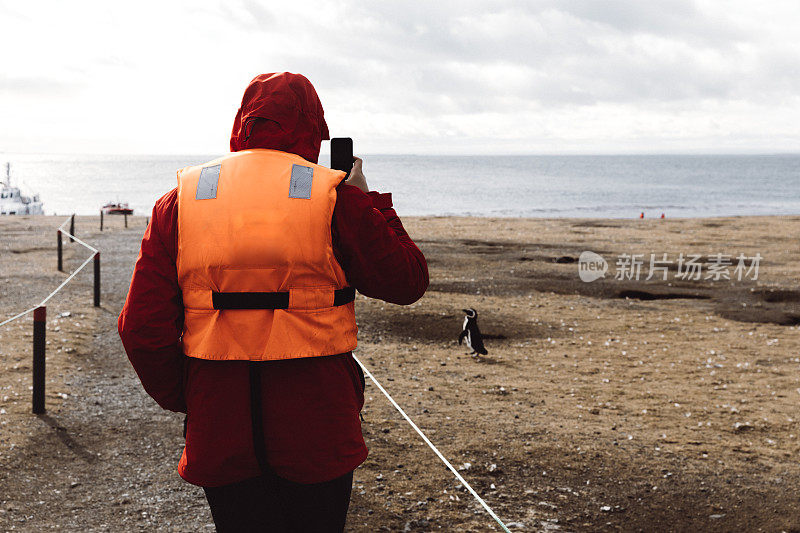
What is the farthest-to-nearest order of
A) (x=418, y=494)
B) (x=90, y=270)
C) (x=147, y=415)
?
(x=90, y=270) < (x=147, y=415) < (x=418, y=494)

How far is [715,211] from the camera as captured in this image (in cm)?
6438

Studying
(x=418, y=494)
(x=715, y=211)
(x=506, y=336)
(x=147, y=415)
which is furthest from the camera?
(x=715, y=211)

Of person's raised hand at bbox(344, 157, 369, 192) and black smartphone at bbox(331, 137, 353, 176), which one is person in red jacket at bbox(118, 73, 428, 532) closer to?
person's raised hand at bbox(344, 157, 369, 192)

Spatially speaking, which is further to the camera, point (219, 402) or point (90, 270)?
point (90, 270)

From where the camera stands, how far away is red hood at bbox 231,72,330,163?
2188mm

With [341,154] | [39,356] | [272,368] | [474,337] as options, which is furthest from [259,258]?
[474,337]

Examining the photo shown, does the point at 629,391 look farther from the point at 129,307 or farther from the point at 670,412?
the point at 129,307

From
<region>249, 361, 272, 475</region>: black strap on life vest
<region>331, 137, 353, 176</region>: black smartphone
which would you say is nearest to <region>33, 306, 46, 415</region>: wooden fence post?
<region>331, 137, 353, 176</region>: black smartphone

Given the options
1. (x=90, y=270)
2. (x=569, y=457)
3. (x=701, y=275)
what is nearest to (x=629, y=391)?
(x=569, y=457)

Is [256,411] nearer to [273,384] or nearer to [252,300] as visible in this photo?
[273,384]

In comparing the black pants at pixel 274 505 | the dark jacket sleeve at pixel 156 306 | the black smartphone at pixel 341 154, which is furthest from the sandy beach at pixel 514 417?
the black smartphone at pixel 341 154

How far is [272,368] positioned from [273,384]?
0.05m

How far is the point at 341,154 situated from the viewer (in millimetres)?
2486

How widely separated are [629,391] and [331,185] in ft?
22.1
